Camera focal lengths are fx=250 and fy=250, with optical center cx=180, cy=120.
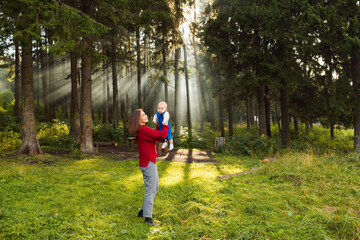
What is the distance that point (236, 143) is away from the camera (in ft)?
50.1

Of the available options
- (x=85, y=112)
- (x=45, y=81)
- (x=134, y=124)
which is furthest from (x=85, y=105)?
(x=45, y=81)

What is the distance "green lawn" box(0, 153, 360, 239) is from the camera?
4.17 m

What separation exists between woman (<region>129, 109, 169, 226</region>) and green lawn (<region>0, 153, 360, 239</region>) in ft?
1.24

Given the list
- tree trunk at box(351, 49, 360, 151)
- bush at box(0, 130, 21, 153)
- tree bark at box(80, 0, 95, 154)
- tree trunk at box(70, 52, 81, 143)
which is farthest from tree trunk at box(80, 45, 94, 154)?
tree trunk at box(351, 49, 360, 151)

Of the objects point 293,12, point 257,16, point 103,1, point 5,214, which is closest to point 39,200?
point 5,214

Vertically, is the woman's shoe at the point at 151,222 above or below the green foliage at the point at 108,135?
below

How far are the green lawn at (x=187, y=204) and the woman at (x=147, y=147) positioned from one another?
0.38 meters

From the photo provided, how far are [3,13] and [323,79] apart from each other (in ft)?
53.0

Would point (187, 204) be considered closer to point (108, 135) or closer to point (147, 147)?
point (147, 147)

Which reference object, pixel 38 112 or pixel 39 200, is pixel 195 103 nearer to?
pixel 38 112

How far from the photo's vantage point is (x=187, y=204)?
546cm

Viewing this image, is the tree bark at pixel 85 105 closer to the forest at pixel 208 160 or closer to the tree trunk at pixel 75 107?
the forest at pixel 208 160

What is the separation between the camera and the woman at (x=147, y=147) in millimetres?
4535

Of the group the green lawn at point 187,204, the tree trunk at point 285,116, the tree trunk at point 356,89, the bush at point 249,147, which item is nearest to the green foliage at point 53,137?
the green lawn at point 187,204
